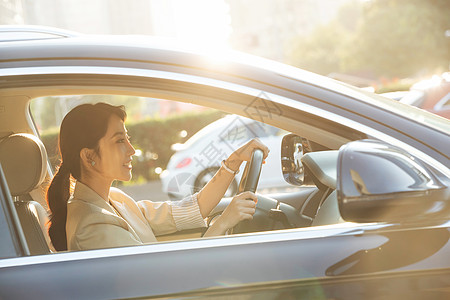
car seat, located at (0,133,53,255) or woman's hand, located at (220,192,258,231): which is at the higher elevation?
car seat, located at (0,133,53,255)

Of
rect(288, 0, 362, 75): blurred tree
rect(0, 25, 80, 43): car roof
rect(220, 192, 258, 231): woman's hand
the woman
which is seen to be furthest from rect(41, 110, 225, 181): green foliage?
rect(288, 0, 362, 75): blurred tree

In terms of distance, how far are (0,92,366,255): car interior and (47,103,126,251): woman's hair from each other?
8 centimetres

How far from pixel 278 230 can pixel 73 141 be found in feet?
3.23

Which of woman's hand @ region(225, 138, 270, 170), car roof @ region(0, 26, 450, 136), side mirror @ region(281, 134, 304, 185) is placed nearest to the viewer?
car roof @ region(0, 26, 450, 136)

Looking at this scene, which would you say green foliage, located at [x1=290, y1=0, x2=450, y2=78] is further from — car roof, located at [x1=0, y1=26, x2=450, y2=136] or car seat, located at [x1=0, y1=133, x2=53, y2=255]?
car roof, located at [x1=0, y1=26, x2=450, y2=136]

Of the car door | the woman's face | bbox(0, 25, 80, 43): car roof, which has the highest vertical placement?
bbox(0, 25, 80, 43): car roof

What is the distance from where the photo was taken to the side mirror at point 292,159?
2625mm

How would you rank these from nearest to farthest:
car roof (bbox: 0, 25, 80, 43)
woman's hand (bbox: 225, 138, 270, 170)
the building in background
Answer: car roof (bbox: 0, 25, 80, 43) → woman's hand (bbox: 225, 138, 270, 170) → the building in background

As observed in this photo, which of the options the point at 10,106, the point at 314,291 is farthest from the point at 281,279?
the point at 10,106

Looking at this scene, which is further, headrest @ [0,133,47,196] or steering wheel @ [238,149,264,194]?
steering wheel @ [238,149,264,194]

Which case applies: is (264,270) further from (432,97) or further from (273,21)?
(273,21)

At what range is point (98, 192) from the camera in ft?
7.48

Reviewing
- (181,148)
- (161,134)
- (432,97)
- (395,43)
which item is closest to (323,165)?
(432,97)

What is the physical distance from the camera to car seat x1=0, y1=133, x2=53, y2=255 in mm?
2141
